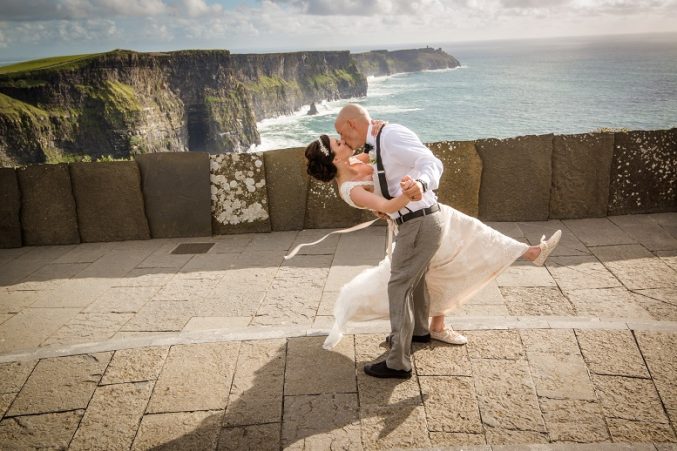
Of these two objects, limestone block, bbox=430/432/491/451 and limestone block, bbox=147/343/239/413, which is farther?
limestone block, bbox=147/343/239/413

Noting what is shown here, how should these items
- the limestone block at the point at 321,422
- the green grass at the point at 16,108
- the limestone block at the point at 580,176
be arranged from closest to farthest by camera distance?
the limestone block at the point at 321,422 → the limestone block at the point at 580,176 → the green grass at the point at 16,108

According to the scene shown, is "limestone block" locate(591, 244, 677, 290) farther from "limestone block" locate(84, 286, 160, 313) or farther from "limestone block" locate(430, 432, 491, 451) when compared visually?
"limestone block" locate(84, 286, 160, 313)

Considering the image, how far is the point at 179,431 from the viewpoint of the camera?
3.19m

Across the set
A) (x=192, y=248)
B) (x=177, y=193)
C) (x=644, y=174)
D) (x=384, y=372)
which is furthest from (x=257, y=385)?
(x=644, y=174)

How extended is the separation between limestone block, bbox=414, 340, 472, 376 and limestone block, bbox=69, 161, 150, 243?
201 inches

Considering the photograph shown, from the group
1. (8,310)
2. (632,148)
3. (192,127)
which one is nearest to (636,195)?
(632,148)

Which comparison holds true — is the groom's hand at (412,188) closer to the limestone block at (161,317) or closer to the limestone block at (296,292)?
the limestone block at (296,292)

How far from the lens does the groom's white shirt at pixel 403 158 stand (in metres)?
3.12

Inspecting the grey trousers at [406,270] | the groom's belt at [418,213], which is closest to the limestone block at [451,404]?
the grey trousers at [406,270]

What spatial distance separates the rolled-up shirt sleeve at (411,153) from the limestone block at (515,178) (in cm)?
418

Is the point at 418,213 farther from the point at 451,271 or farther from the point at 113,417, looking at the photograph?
the point at 113,417

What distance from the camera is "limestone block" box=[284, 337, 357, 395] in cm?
354

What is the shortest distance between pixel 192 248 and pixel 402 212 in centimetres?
431

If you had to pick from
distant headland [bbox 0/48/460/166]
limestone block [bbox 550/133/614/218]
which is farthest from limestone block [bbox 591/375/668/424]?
distant headland [bbox 0/48/460/166]
